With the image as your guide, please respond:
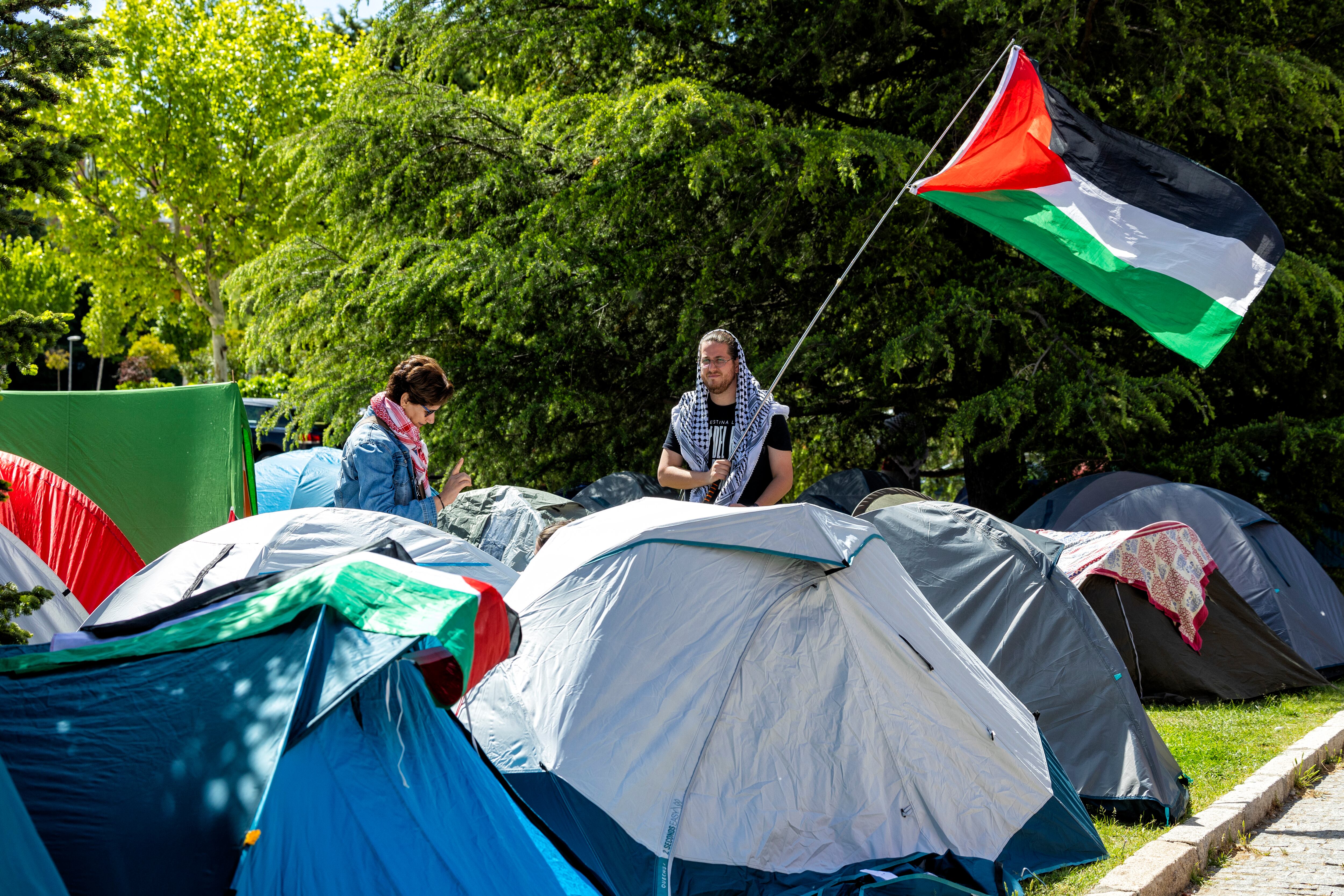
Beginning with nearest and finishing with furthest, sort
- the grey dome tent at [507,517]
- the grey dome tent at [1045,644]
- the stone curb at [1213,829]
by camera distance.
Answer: the stone curb at [1213,829] < the grey dome tent at [1045,644] < the grey dome tent at [507,517]

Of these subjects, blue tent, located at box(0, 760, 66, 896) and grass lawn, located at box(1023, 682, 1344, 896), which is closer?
blue tent, located at box(0, 760, 66, 896)

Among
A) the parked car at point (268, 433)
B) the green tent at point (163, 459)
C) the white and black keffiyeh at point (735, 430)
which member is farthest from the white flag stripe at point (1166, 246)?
the parked car at point (268, 433)

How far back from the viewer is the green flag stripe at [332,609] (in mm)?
2498

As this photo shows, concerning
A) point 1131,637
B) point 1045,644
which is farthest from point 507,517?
point 1131,637

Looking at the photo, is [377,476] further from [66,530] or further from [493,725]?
[66,530]

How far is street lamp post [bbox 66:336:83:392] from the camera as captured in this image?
116 feet

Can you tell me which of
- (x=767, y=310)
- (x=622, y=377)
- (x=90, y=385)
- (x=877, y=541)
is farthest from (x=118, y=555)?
(x=90, y=385)

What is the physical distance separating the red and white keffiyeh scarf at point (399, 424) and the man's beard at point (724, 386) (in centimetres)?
139

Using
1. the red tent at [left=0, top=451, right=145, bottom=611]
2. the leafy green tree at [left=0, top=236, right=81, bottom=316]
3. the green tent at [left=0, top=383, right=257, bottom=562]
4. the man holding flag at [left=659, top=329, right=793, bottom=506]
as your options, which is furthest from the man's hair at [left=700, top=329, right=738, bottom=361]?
the leafy green tree at [left=0, top=236, right=81, bottom=316]

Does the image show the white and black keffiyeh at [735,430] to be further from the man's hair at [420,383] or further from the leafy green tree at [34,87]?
the leafy green tree at [34,87]

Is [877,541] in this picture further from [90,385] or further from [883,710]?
[90,385]

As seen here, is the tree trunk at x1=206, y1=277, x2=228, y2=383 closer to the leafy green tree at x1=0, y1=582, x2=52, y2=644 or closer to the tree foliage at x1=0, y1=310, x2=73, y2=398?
the tree foliage at x1=0, y1=310, x2=73, y2=398

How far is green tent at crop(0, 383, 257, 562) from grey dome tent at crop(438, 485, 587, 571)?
5.37ft

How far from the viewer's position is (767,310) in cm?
1139
